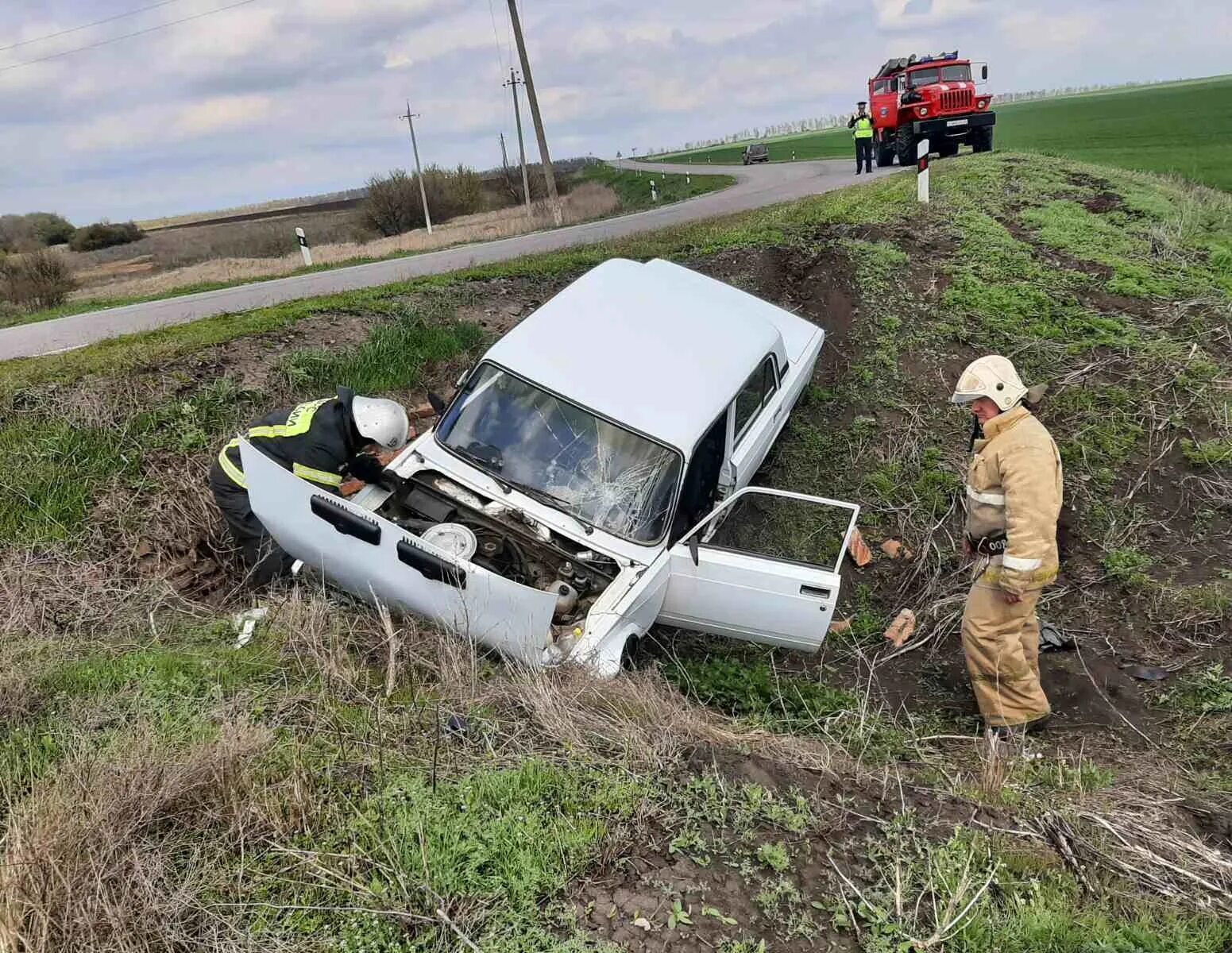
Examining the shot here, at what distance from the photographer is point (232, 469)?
4914mm

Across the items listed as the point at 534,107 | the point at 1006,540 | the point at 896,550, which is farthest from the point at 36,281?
the point at 1006,540

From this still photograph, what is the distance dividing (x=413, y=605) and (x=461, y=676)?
0.61 metres

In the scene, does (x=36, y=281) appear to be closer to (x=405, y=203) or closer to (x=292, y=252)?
(x=292, y=252)

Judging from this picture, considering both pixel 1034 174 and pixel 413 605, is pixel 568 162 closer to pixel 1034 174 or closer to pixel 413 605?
pixel 1034 174

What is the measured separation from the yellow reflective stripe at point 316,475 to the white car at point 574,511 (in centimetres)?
26

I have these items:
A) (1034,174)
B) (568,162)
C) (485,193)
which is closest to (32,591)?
(1034,174)

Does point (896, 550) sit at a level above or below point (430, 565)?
below

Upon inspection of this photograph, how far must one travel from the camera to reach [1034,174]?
515 inches

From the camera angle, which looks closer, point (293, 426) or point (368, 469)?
point (368, 469)

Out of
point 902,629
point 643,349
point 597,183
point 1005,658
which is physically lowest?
point 902,629

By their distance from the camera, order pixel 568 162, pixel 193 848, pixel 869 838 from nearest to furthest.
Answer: pixel 193 848 < pixel 869 838 < pixel 568 162

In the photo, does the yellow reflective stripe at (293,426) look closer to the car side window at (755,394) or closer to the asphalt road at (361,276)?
the car side window at (755,394)

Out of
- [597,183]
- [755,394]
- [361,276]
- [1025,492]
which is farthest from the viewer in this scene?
[597,183]

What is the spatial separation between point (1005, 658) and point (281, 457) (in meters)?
4.49
